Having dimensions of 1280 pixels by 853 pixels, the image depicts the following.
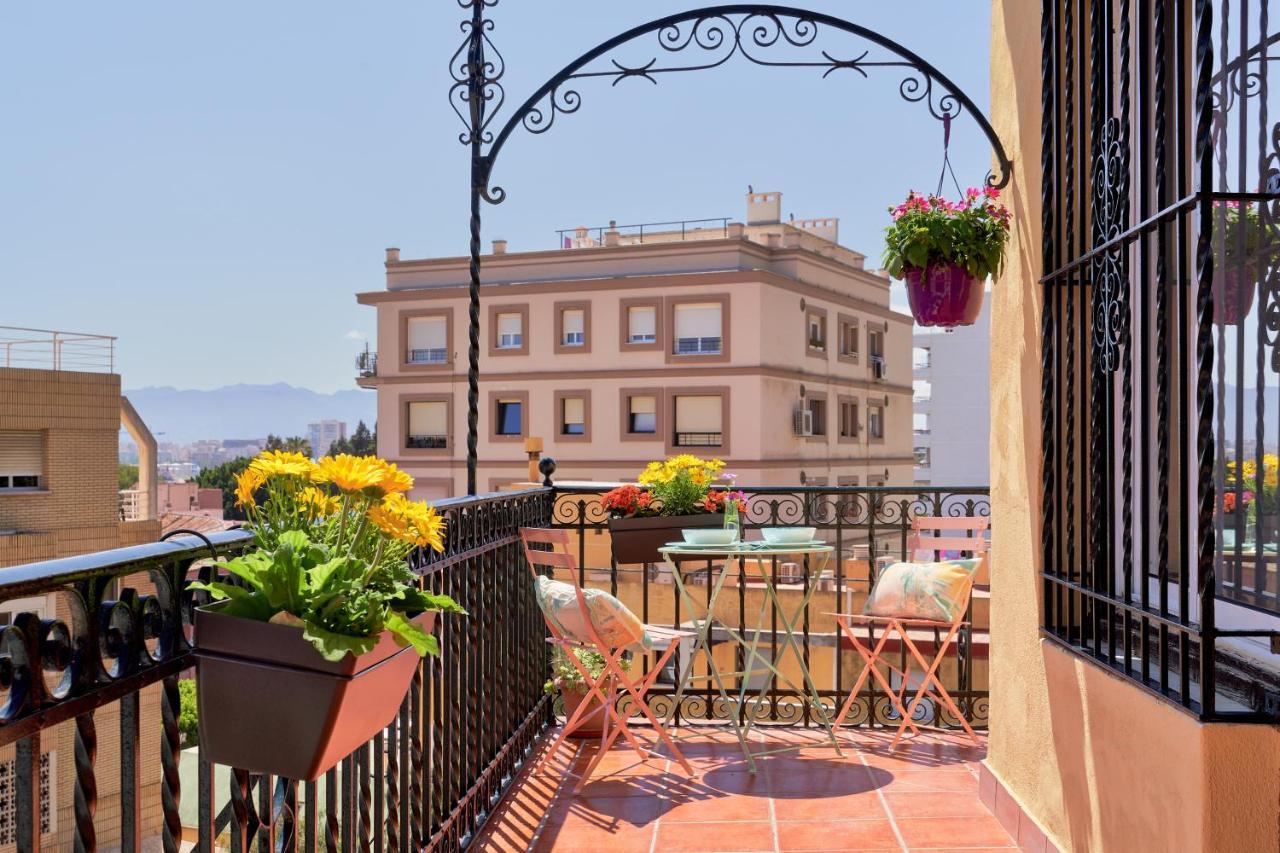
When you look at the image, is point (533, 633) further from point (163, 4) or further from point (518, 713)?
point (163, 4)

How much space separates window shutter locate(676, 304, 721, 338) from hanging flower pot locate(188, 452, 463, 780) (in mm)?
32808

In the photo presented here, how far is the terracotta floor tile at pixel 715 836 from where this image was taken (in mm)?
3928

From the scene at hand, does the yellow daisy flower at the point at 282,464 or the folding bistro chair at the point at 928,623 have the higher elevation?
the yellow daisy flower at the point at 282,464

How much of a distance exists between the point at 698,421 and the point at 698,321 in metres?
2.89

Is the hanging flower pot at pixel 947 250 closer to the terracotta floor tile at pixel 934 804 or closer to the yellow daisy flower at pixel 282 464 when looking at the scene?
the terracotta floor tile at pixel 934 804

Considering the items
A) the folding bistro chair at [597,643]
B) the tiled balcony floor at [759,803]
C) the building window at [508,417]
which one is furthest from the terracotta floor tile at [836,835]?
the building window at [508,417]

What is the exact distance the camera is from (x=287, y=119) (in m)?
153

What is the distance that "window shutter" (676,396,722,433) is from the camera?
1353 inches

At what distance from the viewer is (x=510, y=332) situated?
120 ft

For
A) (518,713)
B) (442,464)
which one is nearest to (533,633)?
(518,713)

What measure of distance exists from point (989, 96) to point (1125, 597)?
216 centimetres

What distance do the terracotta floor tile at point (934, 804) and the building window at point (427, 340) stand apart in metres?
33.4

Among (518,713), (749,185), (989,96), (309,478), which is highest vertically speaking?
(749,185)

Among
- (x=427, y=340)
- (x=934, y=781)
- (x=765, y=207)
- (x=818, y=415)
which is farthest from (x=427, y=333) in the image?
(x=934, y=781)
